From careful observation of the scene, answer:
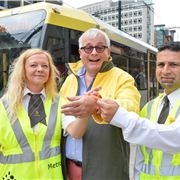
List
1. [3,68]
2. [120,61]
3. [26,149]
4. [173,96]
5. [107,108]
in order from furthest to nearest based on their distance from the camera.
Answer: [120,61]
[3,68]
[26,149]
[173,96]
[107,108]

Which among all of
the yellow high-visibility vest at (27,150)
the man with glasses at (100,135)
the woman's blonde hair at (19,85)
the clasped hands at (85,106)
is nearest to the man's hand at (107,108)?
the clasped hands at (85,106)

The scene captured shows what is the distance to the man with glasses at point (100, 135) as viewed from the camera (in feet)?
7.97

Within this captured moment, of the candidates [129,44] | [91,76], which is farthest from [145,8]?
[91,76]

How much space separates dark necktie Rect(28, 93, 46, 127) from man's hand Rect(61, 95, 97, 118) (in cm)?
57

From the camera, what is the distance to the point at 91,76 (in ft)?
8.62

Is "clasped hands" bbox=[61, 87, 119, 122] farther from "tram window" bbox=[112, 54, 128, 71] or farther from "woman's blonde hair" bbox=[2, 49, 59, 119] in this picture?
"tram window" bbox=[112, 54, 128, 71]

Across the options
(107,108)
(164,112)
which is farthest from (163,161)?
(107,108)

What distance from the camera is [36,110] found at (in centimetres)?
247

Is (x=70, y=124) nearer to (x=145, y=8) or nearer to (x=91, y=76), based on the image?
(x=91, y=76)

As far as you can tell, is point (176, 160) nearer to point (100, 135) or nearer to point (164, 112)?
point (164, 112)

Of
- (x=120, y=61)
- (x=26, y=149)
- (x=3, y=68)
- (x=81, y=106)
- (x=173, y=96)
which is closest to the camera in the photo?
(x=81, y=106)

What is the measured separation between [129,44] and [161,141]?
920 cm

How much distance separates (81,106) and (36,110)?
2.24ft

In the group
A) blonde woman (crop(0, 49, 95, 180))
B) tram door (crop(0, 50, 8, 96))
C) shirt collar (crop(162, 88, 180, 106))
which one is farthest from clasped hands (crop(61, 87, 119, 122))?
tram door (crop(0, 50, 8, 96))
